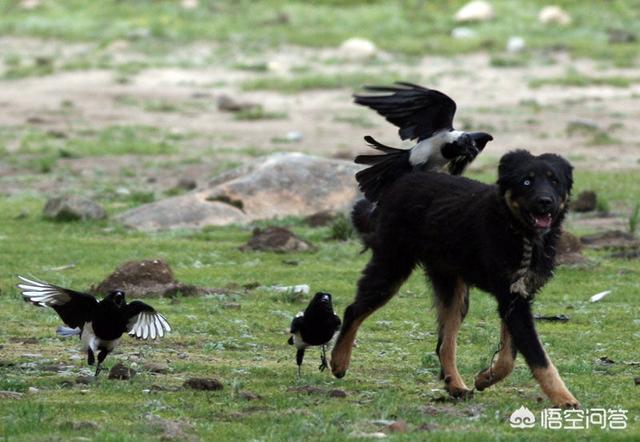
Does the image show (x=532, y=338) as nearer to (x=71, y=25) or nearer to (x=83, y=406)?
(x=83, y=406)

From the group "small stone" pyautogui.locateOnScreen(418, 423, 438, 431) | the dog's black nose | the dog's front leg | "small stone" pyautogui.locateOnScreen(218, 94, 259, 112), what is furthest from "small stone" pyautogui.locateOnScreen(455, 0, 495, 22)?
"small stone" pyautogui.locateOnScreen(418, 423, 438, 431)

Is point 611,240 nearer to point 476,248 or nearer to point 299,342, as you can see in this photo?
point 299,342

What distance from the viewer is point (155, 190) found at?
2077 cm

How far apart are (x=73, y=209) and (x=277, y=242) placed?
3149 mm

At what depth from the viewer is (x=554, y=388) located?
8656mm

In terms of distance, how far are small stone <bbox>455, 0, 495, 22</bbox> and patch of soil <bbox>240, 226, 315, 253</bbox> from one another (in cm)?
2222

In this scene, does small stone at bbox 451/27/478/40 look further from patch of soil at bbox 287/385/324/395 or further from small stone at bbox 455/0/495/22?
patch of soil at bbox 287/385/324/395

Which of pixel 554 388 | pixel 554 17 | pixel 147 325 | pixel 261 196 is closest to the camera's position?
pixel 554 388

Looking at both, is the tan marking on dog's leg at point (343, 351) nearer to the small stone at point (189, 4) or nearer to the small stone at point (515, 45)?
the small stone at point (515, 45)

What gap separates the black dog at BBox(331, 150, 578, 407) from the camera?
28.9 feet

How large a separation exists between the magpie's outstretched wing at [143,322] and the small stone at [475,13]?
28.5 meters

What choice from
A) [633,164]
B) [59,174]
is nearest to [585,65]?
[633,164]

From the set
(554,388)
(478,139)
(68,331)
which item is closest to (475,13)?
(478,139)

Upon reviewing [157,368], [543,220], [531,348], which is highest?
[543,220]
